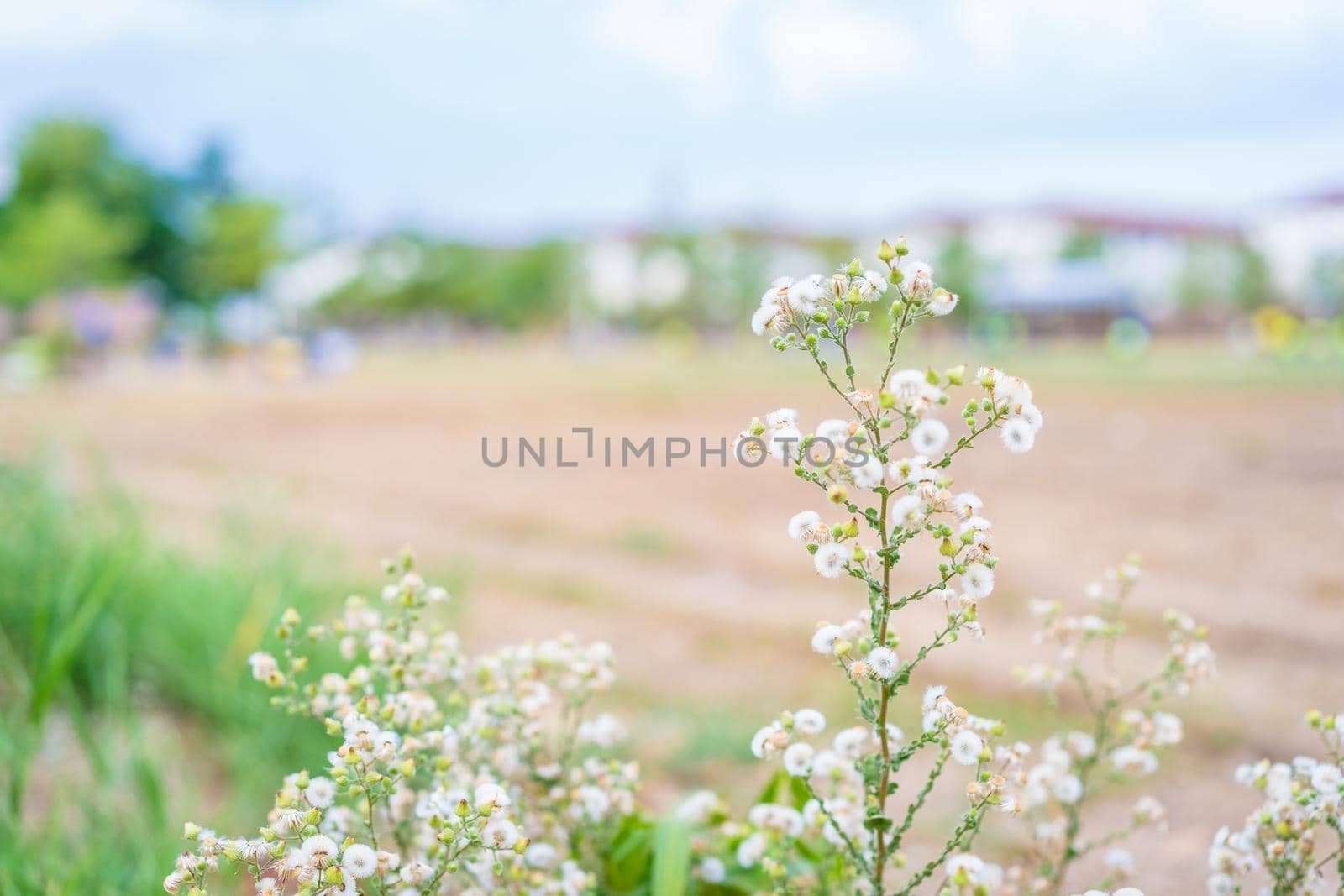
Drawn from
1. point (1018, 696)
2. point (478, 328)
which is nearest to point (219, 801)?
point (1018, 696)

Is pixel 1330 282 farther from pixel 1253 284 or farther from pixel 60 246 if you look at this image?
pixel 60 246

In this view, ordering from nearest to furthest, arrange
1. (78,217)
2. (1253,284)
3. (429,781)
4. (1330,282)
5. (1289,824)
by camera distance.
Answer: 1. (1289,824)
2. (429,781)
3. (78,217)
4. (1330,282)
5. (1253,284)

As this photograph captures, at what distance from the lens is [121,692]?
9.23ft

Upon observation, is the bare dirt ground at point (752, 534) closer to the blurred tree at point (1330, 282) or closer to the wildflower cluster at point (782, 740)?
the wildflower cluster at point (782, 740)

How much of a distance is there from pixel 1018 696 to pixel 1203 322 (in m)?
55.9

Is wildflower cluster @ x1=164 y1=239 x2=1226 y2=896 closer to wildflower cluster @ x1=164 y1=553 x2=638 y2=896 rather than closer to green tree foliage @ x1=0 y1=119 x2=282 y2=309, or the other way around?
wildflower cluster @ x1=164 y1=553 x2=638 y2=896

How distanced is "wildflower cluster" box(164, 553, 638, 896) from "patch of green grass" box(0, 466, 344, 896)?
2.21 feet

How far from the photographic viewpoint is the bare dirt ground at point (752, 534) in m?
4.13

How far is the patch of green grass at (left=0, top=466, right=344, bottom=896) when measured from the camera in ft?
6.80

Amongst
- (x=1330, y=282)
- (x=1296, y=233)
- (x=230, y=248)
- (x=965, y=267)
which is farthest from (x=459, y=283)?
(x=1296, y=233)

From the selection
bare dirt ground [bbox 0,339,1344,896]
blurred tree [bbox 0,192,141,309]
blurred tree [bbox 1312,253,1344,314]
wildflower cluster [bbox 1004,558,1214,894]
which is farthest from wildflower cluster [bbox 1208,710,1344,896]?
blurred tree [bbox 1312,253,1344,314]

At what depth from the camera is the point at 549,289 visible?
68.8 meters

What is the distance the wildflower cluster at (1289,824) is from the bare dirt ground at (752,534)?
1258 millimetres

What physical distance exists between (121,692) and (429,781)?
1519 millimetres
